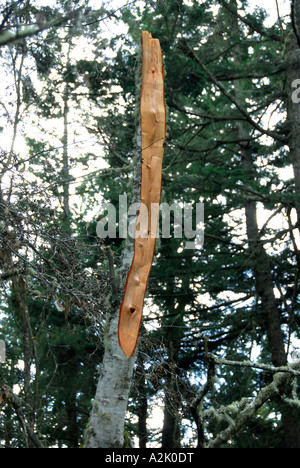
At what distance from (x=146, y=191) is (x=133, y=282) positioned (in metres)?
0.87

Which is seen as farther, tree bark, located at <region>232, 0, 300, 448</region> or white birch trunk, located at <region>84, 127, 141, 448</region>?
tree bark, located at <region>232, 0, 300, 448</region>

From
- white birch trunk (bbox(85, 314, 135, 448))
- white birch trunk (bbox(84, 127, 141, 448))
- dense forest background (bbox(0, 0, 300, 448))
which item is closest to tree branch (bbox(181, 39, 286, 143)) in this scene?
dense forest background (bbox(0, 0, 300, 448))

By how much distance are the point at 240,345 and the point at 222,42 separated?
23.2ft

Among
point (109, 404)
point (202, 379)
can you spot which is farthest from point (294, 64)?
point (109, 404)

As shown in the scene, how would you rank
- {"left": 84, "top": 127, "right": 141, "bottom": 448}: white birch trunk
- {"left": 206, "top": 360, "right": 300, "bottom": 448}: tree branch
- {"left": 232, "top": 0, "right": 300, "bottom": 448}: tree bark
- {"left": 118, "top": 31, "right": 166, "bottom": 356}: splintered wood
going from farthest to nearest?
{"left": 232, "top": 0, "right": 300, "bottom": 448}: tree bark, {"left": 118, "top": 31, "right": 166, "bottom": 356}: splintered wood, {"left": 84, "top": 127, "right": 141, "bottom": 448}: white birch trunk, {"left": 206, "top": 360, "right": 300, "bottom": 448}: tree branch

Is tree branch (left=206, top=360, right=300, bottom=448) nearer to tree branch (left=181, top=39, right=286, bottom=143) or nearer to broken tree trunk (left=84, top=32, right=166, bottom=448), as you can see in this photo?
broken tree trunk (left=84, top=32, right=166, bottom=448)

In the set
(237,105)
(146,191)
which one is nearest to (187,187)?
(237,105)

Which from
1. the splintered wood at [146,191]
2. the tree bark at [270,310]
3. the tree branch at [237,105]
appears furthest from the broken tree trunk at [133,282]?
the tree bark at [270,310]

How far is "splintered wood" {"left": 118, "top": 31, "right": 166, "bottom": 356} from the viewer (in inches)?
160

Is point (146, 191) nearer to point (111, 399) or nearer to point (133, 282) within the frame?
point (133, 282)

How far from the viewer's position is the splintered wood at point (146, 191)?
160 inches

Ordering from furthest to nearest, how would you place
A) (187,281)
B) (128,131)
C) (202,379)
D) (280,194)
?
1. (202,379)
2. (187,281)
3. (280,194)
4. (128,131)
